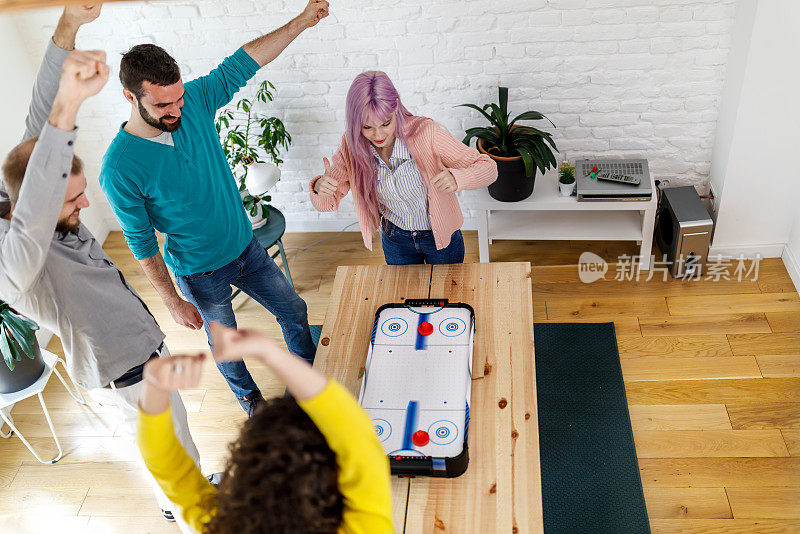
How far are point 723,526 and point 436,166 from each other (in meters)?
1.57

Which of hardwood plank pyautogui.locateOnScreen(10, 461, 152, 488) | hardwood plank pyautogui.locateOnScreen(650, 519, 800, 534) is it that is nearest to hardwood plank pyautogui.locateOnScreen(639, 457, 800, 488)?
hardwood plank pyautogui.locateOnScreen(650, 519, 800, 534)

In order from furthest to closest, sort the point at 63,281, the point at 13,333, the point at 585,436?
1. the point at 585,436
2. the point at 13,333
3. the point at 63,281

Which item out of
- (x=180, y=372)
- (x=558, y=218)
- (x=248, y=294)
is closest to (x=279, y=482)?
(x=180, y=372)

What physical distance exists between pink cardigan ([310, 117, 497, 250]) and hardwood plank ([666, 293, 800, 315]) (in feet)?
4.57

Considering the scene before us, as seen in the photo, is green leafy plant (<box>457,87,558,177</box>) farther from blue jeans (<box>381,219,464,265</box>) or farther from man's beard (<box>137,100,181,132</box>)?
man's beard (<box>137,100,181,132</box>)

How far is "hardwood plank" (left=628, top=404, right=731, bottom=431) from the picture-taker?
2.61 meters

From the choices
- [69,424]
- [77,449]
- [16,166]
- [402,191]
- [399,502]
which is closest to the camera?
[16,166]

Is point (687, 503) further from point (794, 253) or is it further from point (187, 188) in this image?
point (187, 188)

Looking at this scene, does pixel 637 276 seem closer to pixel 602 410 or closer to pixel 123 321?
pixel 602 410

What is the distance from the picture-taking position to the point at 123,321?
6.49 ft

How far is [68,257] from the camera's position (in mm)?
1817

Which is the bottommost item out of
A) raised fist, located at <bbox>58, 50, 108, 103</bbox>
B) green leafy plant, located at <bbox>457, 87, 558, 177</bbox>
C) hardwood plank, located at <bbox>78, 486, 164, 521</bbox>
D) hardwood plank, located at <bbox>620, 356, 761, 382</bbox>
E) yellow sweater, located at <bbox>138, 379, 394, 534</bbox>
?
hardwood plank, located at <bbox>78, 486, 164, 521</bbox>

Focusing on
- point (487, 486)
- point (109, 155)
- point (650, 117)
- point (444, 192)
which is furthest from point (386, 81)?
point (650, 117)

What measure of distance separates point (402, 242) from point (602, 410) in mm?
1074
